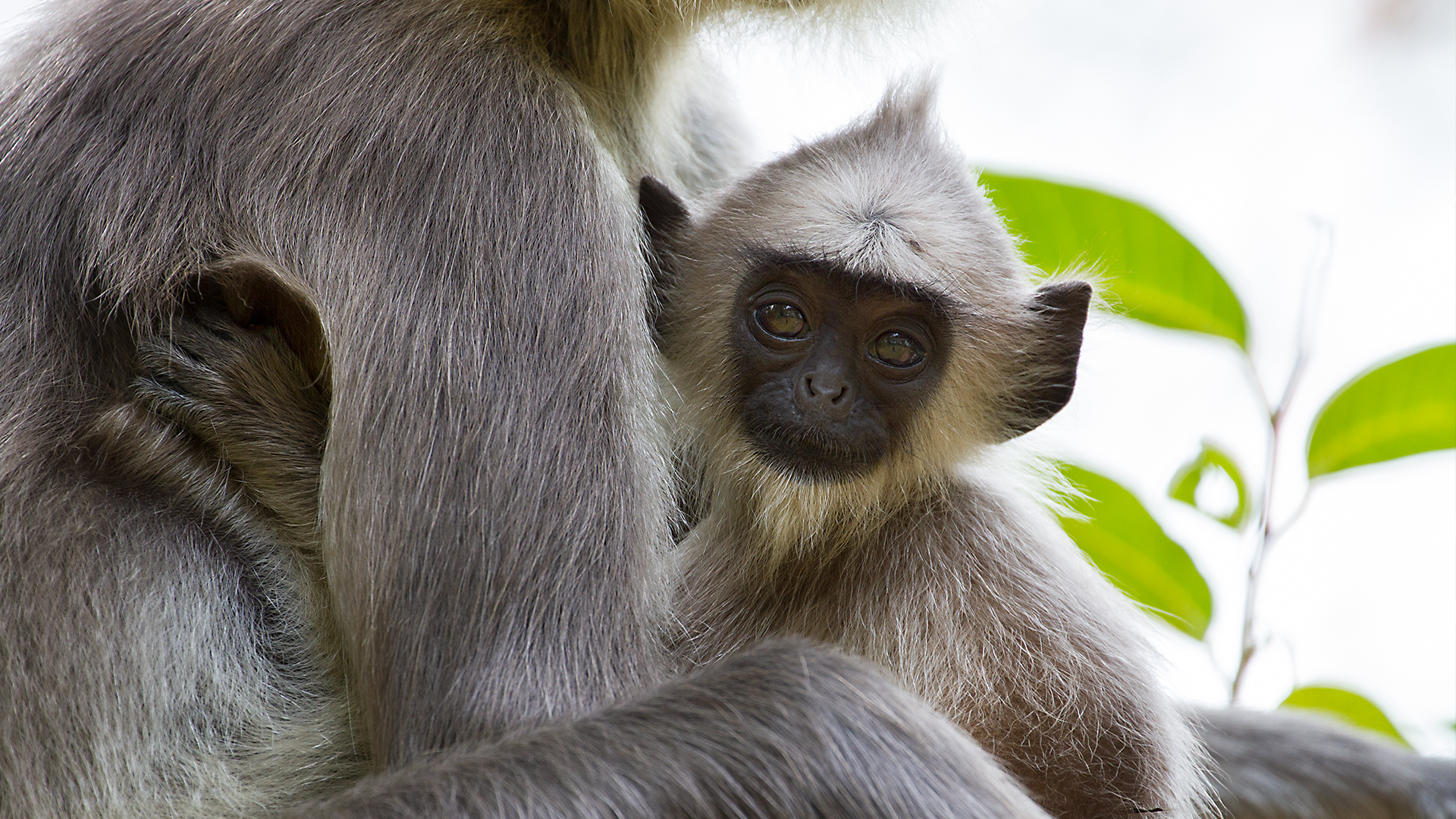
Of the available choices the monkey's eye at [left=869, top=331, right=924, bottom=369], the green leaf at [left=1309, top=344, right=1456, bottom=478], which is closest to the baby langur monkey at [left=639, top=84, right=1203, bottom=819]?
the monkey's eye at [left=869, top=331, right=924, bottom=369]

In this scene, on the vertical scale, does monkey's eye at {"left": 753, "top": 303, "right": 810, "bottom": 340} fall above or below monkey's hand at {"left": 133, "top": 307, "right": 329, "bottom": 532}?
above

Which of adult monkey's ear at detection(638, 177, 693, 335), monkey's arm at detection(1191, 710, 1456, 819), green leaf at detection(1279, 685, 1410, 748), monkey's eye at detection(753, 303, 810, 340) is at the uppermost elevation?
adult monkey's ear at detection(638, 177, 693, 335)

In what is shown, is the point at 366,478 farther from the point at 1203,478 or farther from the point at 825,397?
the point at 1203,478

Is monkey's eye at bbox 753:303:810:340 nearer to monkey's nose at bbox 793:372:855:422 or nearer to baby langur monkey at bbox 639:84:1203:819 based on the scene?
baby langur monkey at bbox 639:84:1203:819

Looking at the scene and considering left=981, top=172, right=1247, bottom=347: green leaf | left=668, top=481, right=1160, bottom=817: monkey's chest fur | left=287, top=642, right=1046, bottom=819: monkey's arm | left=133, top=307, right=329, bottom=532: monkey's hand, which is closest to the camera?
left=287, top=642, right=1046, bottom=819: monkey's arm

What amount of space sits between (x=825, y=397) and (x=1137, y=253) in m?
1.39

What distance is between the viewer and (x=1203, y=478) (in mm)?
3416

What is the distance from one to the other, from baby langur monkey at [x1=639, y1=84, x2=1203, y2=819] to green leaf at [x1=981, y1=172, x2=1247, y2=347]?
72 cm

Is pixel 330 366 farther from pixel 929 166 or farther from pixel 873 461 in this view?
pixel 929 166

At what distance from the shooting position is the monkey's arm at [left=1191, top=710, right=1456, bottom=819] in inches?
137

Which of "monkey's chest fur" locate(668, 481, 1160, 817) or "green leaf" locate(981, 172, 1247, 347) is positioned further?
"green leaf" locate(981, 172, 1247, 347)

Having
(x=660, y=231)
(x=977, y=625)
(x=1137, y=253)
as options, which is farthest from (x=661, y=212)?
(x=1137, y=253)

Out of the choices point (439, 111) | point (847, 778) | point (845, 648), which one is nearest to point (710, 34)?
point (439, 111)

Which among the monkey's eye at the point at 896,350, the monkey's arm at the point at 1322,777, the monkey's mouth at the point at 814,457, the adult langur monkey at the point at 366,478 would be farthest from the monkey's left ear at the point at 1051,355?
the monkey's arm at the point at 1322,777
